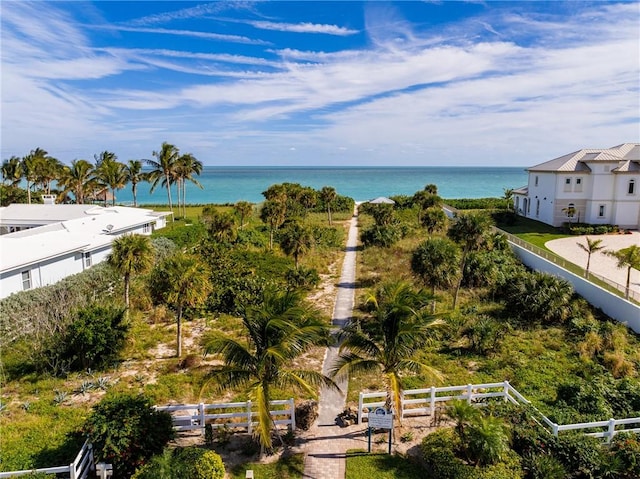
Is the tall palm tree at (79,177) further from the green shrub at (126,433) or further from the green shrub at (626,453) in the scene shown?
the green shrub at (626,453)

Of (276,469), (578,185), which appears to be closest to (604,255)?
(578,185)

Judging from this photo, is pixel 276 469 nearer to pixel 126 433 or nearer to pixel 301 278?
pixel 126 433

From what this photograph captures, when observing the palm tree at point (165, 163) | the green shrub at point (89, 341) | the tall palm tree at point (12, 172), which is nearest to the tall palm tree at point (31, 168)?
the tall palm tree at point (12, 172)

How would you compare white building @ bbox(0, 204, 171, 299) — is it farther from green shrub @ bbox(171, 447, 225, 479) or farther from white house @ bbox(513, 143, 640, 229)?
white house @ bbox(513, 143, 640, 229)

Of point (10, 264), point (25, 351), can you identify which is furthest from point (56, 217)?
point (25, 351)

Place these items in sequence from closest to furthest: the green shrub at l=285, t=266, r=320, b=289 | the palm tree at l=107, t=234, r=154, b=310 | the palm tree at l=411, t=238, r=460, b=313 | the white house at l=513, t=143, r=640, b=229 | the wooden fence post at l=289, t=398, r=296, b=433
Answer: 1. the wooden fence post at l=289, t=398, r=296, b=433
2. the palm tree at l=107, t=234, r=154, b=310
3. the palm tree at l=411, t=238, r=460, b=313
4. the green shrub at l=285, t=266, r=320, b=289
5. the white house at l=513, t=143, r=640, b=229

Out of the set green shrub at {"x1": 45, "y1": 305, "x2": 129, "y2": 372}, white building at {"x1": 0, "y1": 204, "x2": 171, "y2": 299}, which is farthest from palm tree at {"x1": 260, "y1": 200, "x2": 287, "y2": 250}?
green shrub at {"x1": 45, "y1": 305, "x2": 129, "y2": 372}
